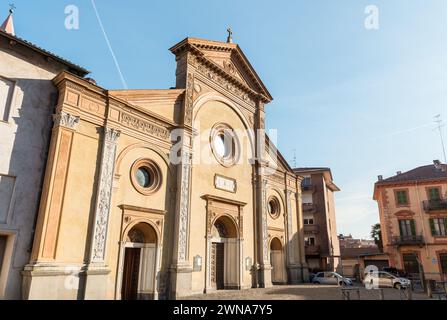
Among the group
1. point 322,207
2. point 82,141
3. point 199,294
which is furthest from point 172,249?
point 322,207

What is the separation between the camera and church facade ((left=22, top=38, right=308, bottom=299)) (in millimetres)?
10484

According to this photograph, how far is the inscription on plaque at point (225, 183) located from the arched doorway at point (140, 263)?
471 cm

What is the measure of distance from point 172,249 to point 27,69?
8858mm

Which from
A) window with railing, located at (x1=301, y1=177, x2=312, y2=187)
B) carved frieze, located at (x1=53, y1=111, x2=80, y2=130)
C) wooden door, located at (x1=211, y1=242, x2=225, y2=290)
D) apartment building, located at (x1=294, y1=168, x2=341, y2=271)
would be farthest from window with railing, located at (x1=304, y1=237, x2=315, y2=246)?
carved frieze, located at (x1=53, y1=111, x2=80, y2=130)

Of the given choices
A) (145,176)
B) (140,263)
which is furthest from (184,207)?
(140,263)

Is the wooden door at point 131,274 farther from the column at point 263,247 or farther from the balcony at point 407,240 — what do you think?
Answer: the balcony at point 407,240

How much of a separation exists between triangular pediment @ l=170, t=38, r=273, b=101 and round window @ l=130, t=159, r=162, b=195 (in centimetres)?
698

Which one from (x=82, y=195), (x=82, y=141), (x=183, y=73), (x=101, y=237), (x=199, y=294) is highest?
(x=183, y=73)

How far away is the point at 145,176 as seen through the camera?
1388 cm

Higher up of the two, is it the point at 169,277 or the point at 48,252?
the point at 48,252

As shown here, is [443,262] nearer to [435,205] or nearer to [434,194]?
[435,205]

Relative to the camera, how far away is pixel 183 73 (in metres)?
16.5

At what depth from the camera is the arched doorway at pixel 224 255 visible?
54.0ft
